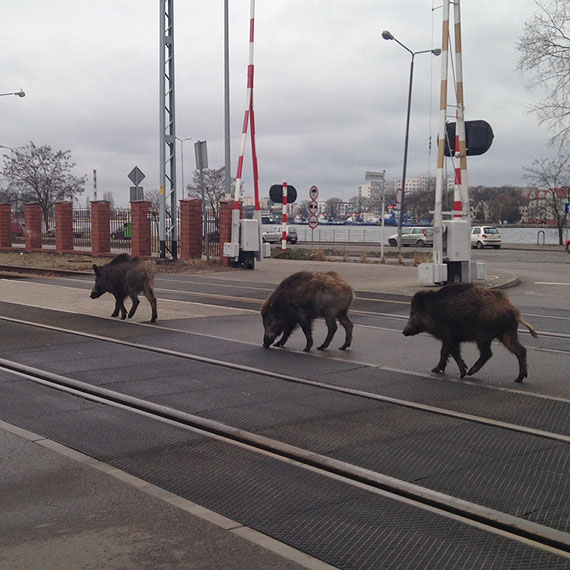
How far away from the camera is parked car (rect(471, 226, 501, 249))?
2032 inches

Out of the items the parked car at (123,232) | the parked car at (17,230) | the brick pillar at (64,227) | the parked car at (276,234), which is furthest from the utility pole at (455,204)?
the parked car at (17,230)

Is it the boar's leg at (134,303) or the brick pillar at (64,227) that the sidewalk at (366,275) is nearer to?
the boar's leg at (134,303)

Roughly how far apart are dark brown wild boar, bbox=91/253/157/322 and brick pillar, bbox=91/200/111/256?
21.9 metres

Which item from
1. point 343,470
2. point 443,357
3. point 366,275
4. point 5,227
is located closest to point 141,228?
point 366,275

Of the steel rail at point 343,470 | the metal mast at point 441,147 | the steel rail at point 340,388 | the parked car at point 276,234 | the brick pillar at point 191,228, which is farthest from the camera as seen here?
the parked car at point 276,234

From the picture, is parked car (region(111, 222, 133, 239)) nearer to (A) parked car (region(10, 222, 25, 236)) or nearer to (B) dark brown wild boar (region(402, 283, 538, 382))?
(A) parked car (region(10, 222, 25, 236))

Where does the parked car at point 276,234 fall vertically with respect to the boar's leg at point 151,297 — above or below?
above

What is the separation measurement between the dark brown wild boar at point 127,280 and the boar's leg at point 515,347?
6.72m

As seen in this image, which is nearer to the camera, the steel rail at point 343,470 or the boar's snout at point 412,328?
the steel rail at point 343,470

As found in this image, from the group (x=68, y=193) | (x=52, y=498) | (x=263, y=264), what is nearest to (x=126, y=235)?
(x=263, y=264)

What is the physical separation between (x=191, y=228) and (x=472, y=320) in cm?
2365

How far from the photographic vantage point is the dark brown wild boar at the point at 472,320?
8.71 m

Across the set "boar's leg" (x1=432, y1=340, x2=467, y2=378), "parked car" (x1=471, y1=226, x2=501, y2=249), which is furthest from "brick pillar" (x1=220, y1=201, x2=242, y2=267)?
"parked car" (x1=471, y1=226, x2=501, y2=249)

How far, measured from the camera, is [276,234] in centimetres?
5875
